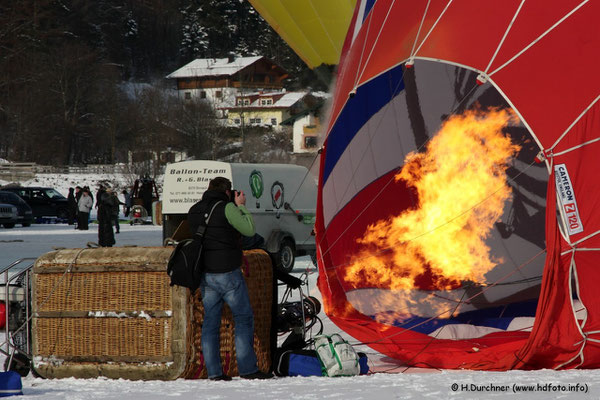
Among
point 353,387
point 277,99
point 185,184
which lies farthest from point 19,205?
point 277,99

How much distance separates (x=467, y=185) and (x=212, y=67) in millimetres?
90598

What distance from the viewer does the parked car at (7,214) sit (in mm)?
31792

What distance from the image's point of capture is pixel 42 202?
122ft

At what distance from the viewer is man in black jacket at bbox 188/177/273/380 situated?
285 inches

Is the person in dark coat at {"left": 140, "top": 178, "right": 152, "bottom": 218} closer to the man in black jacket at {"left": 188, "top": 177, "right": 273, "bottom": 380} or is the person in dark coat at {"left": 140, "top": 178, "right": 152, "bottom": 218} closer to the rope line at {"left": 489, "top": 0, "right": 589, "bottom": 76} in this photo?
the rope line at {"left": 489, "top": 0, "right": 589, "bottom": 76}

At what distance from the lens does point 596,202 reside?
25.9ft

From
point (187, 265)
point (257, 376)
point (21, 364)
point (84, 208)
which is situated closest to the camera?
point (187, 265)

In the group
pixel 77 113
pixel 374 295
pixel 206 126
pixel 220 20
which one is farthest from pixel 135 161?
pixel 374 295

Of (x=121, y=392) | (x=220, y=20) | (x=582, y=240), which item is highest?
(x=220, y=20)

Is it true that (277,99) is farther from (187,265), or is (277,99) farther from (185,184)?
(187,265)

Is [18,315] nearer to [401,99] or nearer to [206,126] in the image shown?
[401,99]

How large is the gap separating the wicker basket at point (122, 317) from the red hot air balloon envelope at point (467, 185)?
1.93 metres

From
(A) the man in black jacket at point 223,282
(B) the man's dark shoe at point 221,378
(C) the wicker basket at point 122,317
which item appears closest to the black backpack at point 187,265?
(A) the man in black jacket at point 223,282

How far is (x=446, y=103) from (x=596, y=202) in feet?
5.96
